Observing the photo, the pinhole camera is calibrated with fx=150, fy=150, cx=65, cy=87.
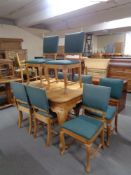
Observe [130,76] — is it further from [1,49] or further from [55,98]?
[1,49]

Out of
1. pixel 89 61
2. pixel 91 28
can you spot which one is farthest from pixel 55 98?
pixel 91 28

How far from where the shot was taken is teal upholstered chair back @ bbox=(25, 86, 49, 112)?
204cm

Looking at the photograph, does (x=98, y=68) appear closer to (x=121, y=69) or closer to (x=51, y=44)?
(x=121, y=69)

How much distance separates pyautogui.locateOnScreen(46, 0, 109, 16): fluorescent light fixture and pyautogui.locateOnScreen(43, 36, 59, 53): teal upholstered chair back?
1.69 m

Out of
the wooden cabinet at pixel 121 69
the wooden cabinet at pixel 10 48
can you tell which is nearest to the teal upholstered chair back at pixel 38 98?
the wooden cabinet at pixel 121 69

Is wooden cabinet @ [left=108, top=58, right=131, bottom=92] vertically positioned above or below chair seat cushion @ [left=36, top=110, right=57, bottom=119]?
above

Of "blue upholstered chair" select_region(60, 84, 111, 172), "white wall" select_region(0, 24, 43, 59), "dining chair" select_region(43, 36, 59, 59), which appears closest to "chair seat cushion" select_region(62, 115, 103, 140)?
"blue upholstered chair" select_region(60, 84, 111, 172)

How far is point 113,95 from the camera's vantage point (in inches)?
98.1

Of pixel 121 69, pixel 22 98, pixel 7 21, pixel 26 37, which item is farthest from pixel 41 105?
pixel 26 37

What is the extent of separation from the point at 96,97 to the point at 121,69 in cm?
322

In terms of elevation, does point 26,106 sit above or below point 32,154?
above

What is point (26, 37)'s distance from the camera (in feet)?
25.5

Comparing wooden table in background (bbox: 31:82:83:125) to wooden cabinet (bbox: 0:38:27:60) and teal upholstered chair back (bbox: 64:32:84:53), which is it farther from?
wooden cabinet (bbox: 0:38:27:60)

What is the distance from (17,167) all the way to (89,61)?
3.41 m
